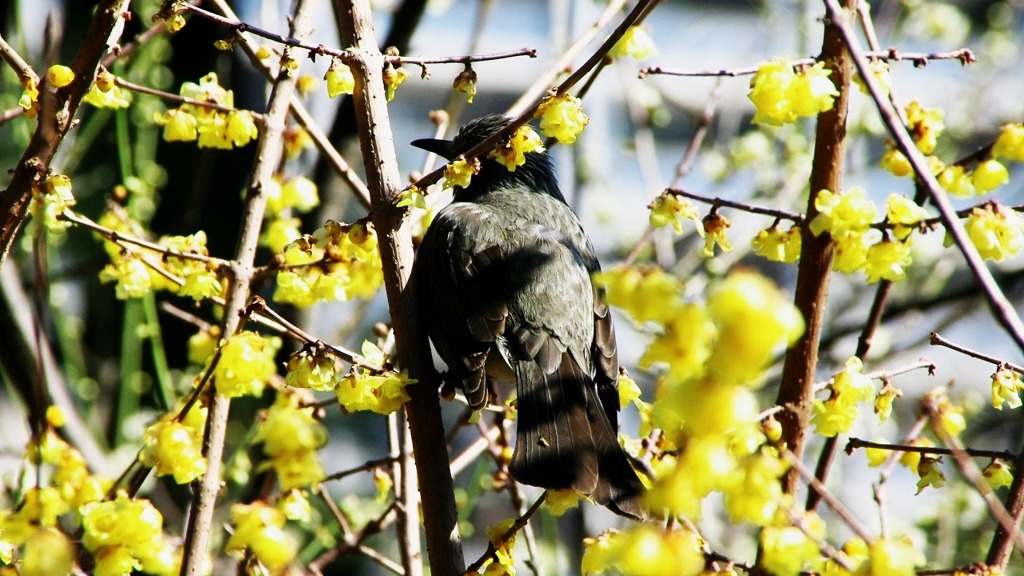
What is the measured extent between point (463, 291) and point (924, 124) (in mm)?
1276

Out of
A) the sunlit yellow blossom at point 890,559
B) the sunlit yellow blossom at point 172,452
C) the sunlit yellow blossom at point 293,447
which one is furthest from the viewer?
the sunlit yellow blossom at point 172,452

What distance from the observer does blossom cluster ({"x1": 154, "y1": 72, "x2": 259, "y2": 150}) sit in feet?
7.98

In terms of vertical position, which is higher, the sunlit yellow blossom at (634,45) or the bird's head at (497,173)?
the bird's head at (497,173)

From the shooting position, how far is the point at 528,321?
3.04m

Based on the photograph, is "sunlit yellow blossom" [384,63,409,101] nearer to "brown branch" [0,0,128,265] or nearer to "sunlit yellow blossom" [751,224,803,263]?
"brown branch" [0,0,128,265]

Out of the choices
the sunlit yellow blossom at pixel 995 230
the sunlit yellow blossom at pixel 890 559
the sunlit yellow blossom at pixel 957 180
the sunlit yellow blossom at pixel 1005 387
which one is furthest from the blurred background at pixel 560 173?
the sunlit yellow blossom at pixel 890 559

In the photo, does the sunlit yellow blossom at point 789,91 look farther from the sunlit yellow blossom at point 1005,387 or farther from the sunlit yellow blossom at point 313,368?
the sunlit yellow blossom at point 313,368

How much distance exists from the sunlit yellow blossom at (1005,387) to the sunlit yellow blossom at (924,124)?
551 mm

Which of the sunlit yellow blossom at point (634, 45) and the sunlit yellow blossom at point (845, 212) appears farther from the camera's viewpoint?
the sunlit yellow blossom at point (634, 45)

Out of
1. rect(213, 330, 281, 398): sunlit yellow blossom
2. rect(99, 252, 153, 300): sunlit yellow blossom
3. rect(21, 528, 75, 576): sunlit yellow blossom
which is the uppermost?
rect(99, 252, 153, 300): sunlit yellow blossom

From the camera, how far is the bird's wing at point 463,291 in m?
2.80

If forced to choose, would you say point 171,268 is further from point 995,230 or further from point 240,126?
point 995,230

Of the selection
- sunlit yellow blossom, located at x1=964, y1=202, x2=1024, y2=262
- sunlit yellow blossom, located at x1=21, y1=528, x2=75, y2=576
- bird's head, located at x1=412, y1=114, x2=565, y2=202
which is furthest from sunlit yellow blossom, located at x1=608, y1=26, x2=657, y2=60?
sunlit yellow blossom, located at x1=21, y1=528, x2=75, y2=576

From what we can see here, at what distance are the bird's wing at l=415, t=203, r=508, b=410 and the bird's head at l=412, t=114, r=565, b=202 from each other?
538 millimetres
